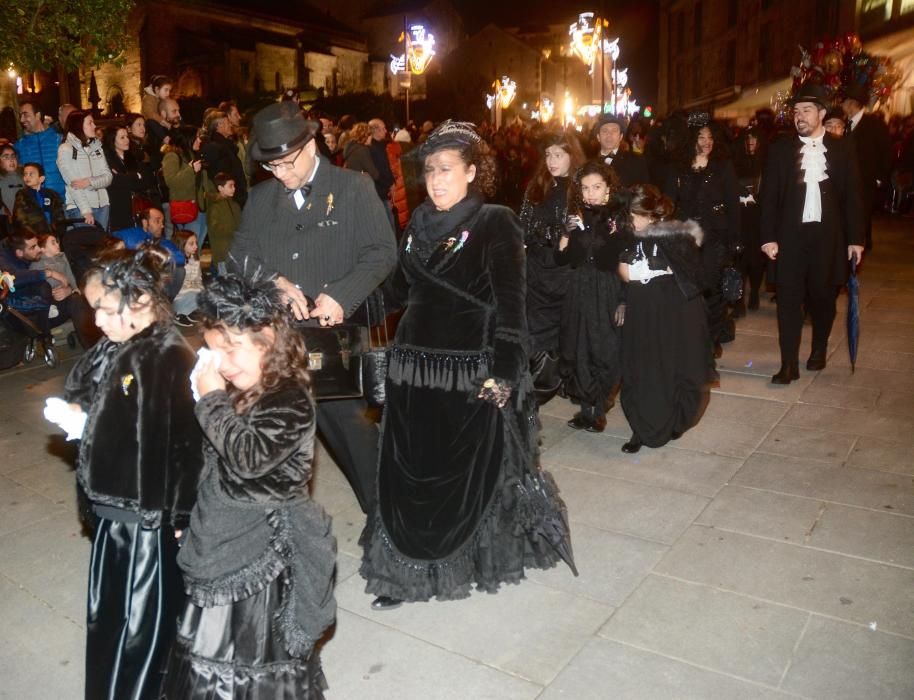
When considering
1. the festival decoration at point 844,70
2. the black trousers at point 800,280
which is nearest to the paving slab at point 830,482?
Answer: the black trousers at point 800,280

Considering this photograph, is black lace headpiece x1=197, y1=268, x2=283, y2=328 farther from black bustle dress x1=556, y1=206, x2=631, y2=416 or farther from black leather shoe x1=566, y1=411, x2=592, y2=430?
black leather shoe x1=566, y1=411, x2=592, y2=430

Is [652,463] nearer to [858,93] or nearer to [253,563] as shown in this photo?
[253,563]

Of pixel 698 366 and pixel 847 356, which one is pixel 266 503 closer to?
pixel 698 366

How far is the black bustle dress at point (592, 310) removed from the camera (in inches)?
226

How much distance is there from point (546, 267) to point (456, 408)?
8.97 ft

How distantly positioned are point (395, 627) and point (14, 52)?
11.2 meters

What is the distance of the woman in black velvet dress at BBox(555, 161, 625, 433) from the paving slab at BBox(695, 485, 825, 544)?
131cm

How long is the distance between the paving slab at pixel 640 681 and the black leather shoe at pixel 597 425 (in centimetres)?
272

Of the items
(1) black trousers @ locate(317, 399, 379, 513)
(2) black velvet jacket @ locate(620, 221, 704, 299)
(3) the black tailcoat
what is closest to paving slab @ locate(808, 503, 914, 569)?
(2) black velvet jacket @ locate(620, 221, 704, 299)

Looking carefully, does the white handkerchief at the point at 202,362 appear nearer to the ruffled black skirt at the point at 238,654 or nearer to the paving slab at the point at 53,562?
the ruffled black skirt at the point at 238,654

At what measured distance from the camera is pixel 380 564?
3.84 m

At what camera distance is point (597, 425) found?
6.09 m

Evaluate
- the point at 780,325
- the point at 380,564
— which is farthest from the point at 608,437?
the point at 380,564

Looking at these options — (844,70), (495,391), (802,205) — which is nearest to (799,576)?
(495,391)
